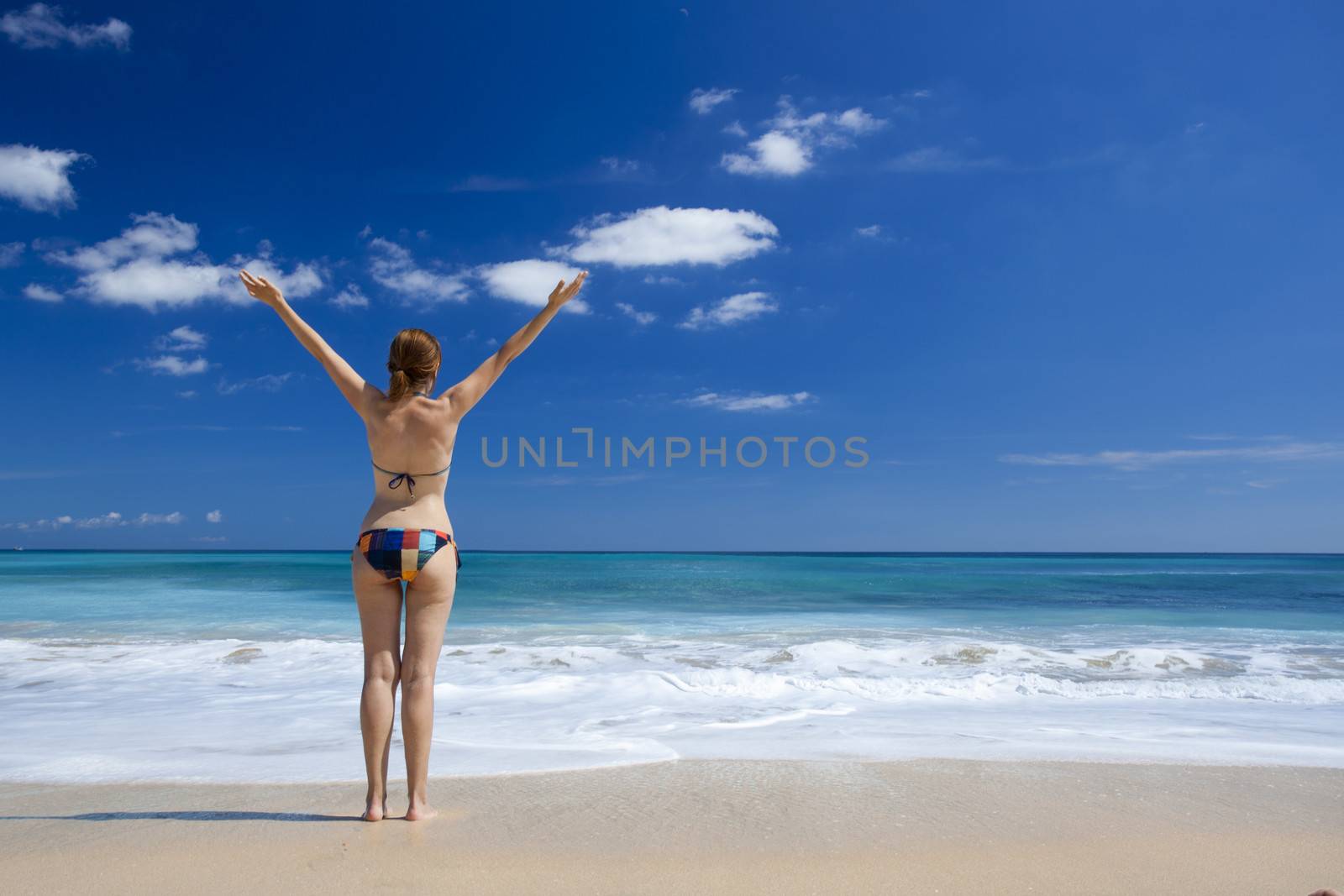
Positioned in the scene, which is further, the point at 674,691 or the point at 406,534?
the point at 674,691

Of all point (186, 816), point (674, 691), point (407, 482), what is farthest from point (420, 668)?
point (674, 691)

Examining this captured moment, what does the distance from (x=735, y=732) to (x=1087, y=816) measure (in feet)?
6.21

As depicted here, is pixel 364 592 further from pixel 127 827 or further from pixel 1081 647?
pixel 1081 647

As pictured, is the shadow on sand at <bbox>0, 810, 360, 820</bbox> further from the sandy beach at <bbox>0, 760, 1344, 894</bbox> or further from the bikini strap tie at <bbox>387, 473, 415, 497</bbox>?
the bikini strap tie at <bbox>387, 473, 415, 497</bbox>

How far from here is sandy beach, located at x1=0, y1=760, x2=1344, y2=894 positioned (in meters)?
2.27

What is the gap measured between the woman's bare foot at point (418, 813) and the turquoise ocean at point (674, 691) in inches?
29.7

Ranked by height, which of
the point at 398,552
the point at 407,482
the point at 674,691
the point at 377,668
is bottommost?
the point at 674,691

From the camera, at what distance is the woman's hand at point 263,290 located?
2.93m

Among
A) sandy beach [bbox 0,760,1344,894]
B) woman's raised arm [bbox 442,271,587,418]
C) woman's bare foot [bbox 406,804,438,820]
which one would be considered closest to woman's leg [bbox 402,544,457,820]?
woman's bare foot [bbox 406,804,438,820]

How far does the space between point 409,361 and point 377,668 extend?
3.49 ft

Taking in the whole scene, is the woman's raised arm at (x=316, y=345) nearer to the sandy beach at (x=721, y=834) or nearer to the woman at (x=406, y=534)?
the woman at (x=406, y=534)

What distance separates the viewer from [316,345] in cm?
288

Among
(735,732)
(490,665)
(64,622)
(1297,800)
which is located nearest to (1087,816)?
(1297,800)

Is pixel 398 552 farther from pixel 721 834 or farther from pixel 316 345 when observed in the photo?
pixel 721 834
